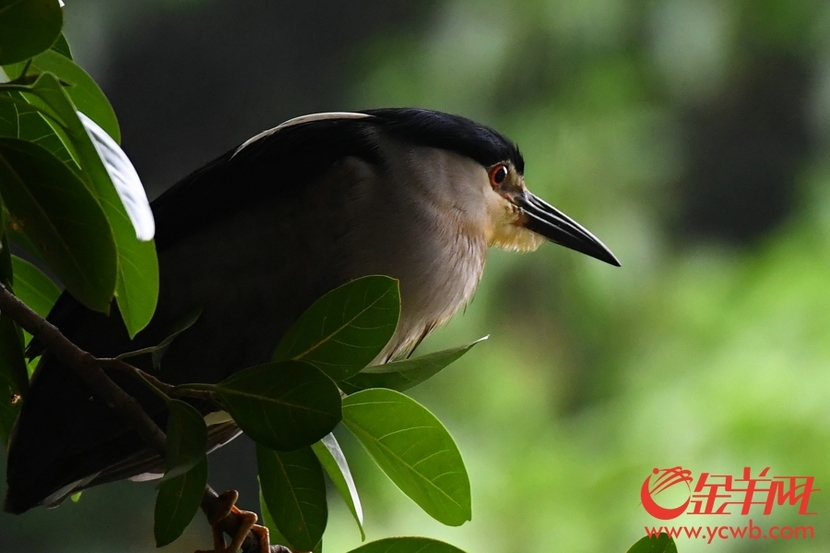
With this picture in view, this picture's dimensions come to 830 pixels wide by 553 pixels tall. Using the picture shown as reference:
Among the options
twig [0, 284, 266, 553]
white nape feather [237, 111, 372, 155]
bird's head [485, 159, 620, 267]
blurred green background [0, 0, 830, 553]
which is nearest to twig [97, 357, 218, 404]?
twig [0, 284, 266, 553]

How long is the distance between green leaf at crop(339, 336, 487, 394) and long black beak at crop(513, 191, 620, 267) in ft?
1.47

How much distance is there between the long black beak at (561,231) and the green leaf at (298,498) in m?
0.52

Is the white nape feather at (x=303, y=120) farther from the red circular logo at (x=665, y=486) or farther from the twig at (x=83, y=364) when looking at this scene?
the red circular logo at (x=665, y=486)

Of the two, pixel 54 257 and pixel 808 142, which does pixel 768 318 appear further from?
pixel 54 257

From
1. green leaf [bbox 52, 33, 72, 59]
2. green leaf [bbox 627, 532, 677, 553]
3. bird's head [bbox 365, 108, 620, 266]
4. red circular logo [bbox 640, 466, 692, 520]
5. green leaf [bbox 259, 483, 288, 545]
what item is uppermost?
red circular logo [bbox 640, 466, 692, 520]

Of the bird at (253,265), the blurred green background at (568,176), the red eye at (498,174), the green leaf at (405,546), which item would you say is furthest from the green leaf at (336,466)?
the blurred green background at (568,176)

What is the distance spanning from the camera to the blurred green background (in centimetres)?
185

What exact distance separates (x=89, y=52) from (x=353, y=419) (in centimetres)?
155

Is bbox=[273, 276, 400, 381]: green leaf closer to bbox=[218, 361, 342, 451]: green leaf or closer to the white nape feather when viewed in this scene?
bbox=[218, 361, 342, 451]: green leaf

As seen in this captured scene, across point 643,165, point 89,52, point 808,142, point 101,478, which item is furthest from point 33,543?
point 808,142

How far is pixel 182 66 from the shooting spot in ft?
6.69

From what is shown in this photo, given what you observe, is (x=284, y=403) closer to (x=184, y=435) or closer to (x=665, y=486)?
(x=184, y=435)

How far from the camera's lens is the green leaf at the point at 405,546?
57cm

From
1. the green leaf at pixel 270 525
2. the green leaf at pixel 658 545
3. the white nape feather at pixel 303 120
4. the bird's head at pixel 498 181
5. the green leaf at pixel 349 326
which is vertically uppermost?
the bird's head at pixel 498 181
